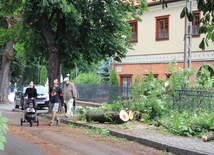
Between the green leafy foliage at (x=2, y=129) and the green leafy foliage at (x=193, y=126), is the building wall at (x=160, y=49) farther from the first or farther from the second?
the green leafy foliage at (x=2, y=129)

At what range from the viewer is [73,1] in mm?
18172

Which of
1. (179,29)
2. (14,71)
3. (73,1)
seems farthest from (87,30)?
(14,71)

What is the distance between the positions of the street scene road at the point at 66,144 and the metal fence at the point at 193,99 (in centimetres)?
441

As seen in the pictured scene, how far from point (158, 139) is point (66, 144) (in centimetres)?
267

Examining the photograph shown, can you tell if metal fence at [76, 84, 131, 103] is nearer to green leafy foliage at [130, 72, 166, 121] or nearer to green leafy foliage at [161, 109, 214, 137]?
green leafy foliage at [130, 72, 166, 121]

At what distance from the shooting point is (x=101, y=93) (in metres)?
28.9

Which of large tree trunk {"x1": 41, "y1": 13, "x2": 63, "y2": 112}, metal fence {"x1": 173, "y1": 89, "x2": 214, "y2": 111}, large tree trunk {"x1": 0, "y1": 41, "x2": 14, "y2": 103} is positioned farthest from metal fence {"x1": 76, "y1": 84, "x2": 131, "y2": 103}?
large tree trunk {"x1": 0, "y1": 41, "x2": 14, "y2": 103}

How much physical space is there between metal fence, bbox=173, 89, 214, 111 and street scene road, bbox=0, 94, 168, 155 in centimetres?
441

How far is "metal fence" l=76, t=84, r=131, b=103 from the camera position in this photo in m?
24.5

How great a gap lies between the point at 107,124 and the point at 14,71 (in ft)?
80.0

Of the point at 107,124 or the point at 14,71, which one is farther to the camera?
the point at 14,71

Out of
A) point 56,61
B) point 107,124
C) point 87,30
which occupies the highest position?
point 87,30

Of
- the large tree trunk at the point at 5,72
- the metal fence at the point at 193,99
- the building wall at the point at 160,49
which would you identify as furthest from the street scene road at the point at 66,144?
the large tree trunk at the point at 5,72

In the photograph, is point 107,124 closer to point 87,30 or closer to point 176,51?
point 87,30
